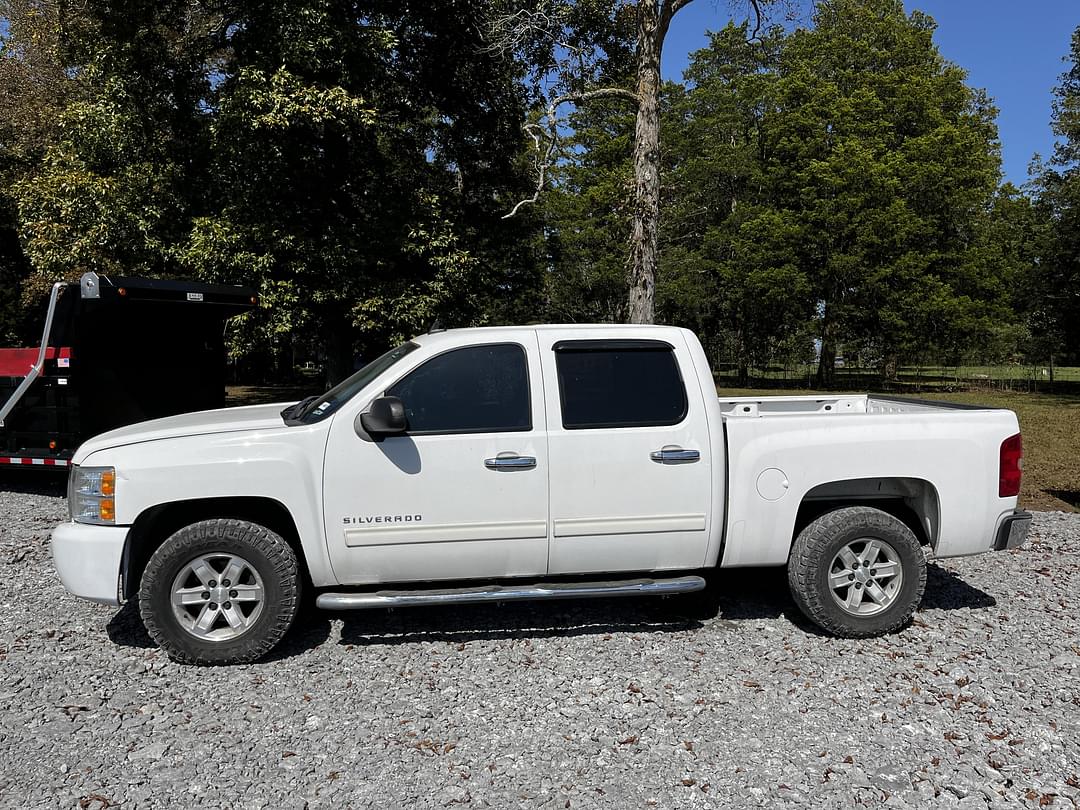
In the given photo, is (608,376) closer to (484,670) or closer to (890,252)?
(484,670)

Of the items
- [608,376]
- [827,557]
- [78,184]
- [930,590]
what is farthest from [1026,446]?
[78,184]

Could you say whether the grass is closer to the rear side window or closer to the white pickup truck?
the white pickup truck

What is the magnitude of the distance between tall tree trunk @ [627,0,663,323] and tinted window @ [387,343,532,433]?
7765 mm

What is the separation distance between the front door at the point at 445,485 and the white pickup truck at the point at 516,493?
0.04 ft

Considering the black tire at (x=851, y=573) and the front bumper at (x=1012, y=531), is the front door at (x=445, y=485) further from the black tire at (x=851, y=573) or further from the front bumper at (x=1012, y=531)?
the front bumper at (x=1012, y=531)

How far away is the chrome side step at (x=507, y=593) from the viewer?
4.25 m

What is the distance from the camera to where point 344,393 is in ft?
15.2

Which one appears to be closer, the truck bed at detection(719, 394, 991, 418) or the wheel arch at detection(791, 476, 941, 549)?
the wheel arch at detection(791, 476, 941, 549)

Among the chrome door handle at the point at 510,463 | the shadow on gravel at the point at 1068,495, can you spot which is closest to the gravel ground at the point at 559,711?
the chrome door handle at the point at 510,463

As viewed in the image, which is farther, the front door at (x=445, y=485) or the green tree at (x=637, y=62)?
the green tree at (x=637, y=62)

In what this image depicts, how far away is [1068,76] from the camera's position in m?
27.7

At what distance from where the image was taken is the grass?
9.46 meters

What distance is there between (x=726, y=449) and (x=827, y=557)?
0.89 meters

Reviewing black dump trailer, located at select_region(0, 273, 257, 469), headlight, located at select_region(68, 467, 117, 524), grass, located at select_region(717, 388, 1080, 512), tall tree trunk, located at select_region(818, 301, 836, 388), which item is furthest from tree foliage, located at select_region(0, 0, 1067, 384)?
headlight, located at select_region(68, 467, 117, 524)
